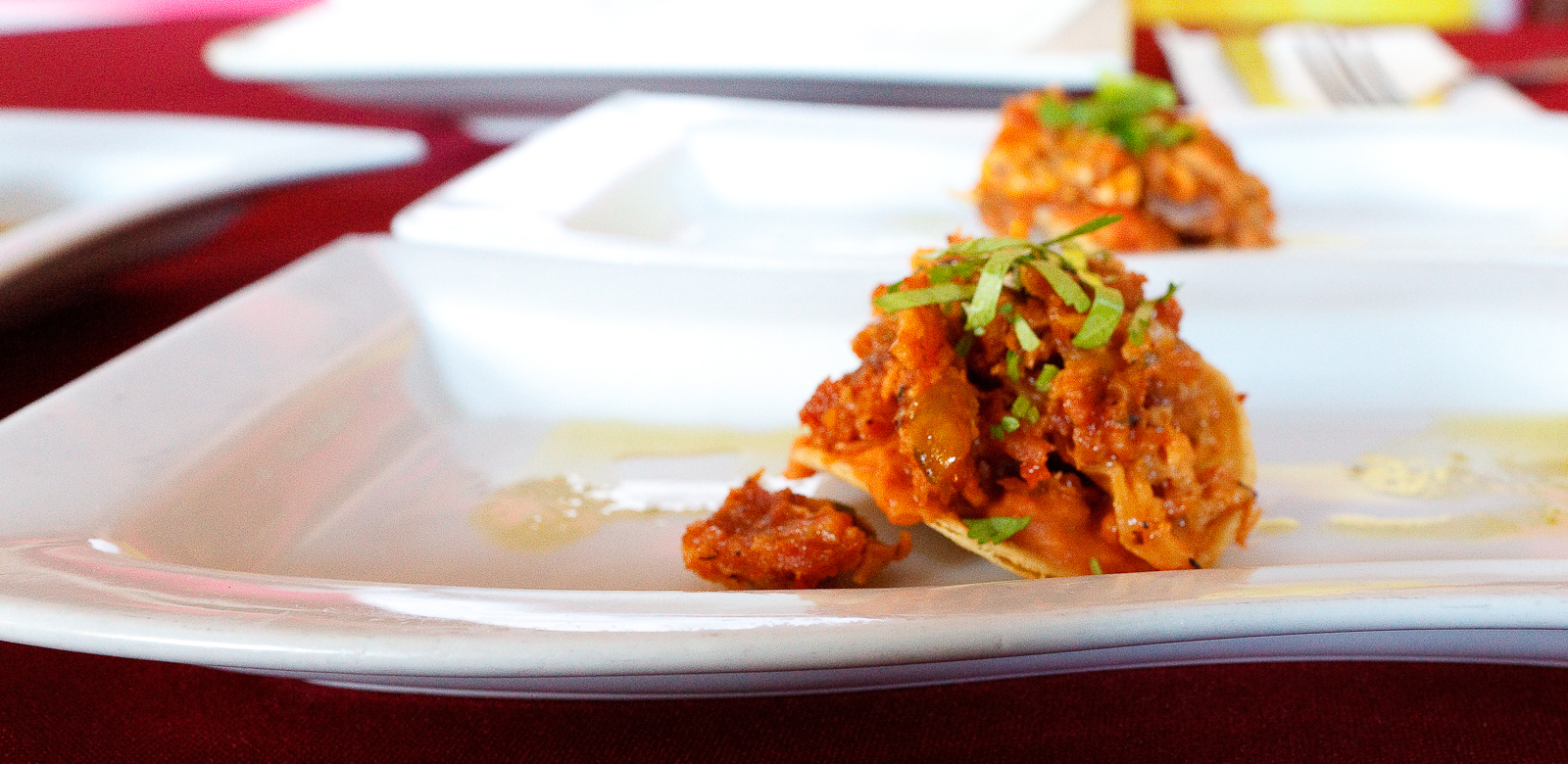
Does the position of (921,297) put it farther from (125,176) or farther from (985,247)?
(125,176)

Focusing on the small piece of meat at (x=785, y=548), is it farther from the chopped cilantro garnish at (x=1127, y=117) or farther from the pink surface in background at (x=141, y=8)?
the pink surface in background at (x=141, y=8)

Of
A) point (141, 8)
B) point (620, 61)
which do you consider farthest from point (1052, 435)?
point (141, 8)

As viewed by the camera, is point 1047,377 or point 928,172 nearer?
point 1047,377

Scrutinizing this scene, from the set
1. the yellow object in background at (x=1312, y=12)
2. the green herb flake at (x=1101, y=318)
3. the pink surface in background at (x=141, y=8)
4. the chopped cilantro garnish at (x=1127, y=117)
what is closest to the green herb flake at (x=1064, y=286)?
the green herb flake at (x=1101, y=318)

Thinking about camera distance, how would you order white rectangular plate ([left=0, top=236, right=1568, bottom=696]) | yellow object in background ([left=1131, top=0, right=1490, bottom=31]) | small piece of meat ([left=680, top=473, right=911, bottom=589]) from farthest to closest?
yellow object in background ([left=1131, top=0, right=1490, bottom=31])
small piece of meat ([left=680, top=473, right=911, bottom=589])
white rectangular plate ([left=0, top=236, right=1568, bottom=696])

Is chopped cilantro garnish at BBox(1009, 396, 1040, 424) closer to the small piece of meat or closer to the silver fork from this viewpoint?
the small piece of meat

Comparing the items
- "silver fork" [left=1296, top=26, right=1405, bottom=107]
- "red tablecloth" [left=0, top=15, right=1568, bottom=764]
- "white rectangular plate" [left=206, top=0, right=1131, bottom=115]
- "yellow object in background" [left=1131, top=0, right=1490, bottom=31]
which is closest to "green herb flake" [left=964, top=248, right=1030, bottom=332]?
"red tablecloth" [left=0, top=15, right=1568, bottom=764]

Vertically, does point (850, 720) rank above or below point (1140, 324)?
below
